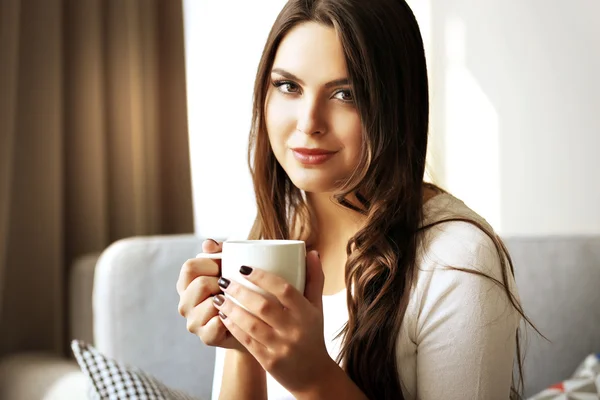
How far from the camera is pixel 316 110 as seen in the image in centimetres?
100

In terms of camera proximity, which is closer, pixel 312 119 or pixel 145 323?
pixel 312 119

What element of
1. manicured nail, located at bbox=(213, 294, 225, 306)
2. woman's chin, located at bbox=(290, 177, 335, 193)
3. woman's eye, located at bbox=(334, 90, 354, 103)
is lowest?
manicured nail, located at bbox=(213, 294, 225, 306)

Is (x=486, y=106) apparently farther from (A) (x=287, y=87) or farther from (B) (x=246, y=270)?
(B) (x=246, y=270)

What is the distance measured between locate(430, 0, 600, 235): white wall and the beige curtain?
84 centimetres

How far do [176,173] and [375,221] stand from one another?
1242mm

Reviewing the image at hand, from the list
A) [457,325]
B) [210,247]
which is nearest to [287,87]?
[210,247]

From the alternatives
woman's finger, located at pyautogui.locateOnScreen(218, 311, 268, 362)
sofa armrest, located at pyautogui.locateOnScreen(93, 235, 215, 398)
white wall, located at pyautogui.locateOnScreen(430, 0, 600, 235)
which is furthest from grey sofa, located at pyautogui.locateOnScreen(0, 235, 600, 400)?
woman's finger, located at pyautogui.locateOnScreen(218, 311, 268, 362)

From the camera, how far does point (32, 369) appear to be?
5.54ft

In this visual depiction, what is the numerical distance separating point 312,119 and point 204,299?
0.99 ft

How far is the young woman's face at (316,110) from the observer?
39.2 inches

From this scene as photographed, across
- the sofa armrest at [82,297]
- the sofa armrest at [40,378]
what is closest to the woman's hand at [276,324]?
the sofa armrest at [40,378]

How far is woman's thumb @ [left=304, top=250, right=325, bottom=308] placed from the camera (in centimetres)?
83

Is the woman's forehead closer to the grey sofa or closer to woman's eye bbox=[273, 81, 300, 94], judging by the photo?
woman's eye bbox=[273, 81, 300, 94]

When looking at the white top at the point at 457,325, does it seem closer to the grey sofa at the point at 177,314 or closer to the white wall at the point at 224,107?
the grey sofa at the point at 177,314
